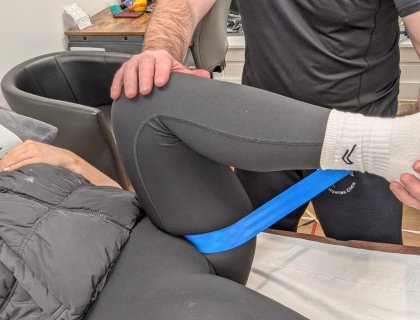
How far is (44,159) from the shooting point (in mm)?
1126

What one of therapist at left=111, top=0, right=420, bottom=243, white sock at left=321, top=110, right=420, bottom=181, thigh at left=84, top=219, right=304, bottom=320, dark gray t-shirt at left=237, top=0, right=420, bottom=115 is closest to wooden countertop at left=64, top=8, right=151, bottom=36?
therapist at left=111, top=0, right=420, bottom=243

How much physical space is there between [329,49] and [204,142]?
400 mm

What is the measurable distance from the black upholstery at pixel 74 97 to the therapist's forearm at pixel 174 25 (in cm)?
58

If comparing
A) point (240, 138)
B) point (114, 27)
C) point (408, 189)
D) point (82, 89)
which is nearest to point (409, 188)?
point (408, 189)

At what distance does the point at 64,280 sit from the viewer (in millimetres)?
822

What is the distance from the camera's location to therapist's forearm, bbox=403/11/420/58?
770 millimetres

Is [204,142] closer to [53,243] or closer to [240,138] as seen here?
[240,138]

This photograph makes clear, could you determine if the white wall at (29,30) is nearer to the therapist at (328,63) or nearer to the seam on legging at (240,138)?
the therapist at (328,63)

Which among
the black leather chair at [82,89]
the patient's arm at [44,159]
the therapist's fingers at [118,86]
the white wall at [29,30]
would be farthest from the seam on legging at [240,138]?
the white wall at [29,30]

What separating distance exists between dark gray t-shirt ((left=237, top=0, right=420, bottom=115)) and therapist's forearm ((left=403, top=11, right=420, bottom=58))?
0.33 ft

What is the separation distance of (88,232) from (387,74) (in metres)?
0.77

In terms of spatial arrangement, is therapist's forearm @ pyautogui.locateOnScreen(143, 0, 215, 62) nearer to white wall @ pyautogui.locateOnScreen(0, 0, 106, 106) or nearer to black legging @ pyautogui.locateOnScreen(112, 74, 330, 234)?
black legging @ pyautogui.locateOnScreen(112, 74, 330, 234)

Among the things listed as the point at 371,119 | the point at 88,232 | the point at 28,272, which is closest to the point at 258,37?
the point at 371,119

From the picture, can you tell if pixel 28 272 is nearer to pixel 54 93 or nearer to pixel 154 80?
pixel 154 80
